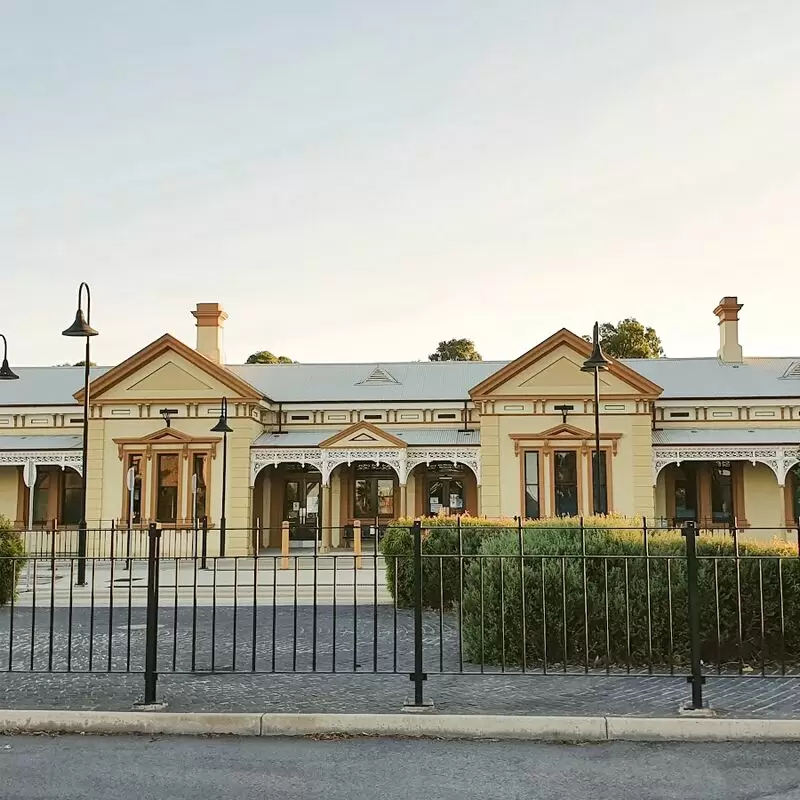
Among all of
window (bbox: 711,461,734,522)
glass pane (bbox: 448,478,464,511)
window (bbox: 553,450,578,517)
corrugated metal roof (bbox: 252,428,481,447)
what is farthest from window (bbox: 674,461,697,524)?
glass pane (bbox: 448,478,464,511)

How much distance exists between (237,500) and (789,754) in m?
21.0

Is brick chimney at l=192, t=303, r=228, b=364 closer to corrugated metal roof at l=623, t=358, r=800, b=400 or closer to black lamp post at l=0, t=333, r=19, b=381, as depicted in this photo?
black lamp post at l=0, t=333, r=19, b=381

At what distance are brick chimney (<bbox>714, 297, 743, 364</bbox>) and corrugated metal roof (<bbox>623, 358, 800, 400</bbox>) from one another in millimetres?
328

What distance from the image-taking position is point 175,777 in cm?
555

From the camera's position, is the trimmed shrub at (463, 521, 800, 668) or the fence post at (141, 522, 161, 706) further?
the trimmed shrub at (463, 521, 800, 668)

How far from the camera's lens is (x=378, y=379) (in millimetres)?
29516

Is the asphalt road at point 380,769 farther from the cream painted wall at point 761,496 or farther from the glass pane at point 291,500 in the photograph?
the glass pane at point 291,500

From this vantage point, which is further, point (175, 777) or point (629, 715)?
point (629, 715)

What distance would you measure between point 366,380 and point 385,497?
4.12m

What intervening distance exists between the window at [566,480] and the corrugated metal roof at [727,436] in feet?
8.14

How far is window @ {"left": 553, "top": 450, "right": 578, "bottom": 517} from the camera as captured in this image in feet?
83.1

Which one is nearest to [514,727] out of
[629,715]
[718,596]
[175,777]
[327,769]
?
[629,715]

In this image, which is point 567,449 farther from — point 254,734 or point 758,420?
point 254,734

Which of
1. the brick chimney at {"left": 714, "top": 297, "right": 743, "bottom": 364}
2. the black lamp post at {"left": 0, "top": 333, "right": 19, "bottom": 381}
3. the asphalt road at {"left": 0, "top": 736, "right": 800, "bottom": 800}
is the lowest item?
the asphalt road at {"left": 0, "top": 736, "right": 800, "bottom": 800}
